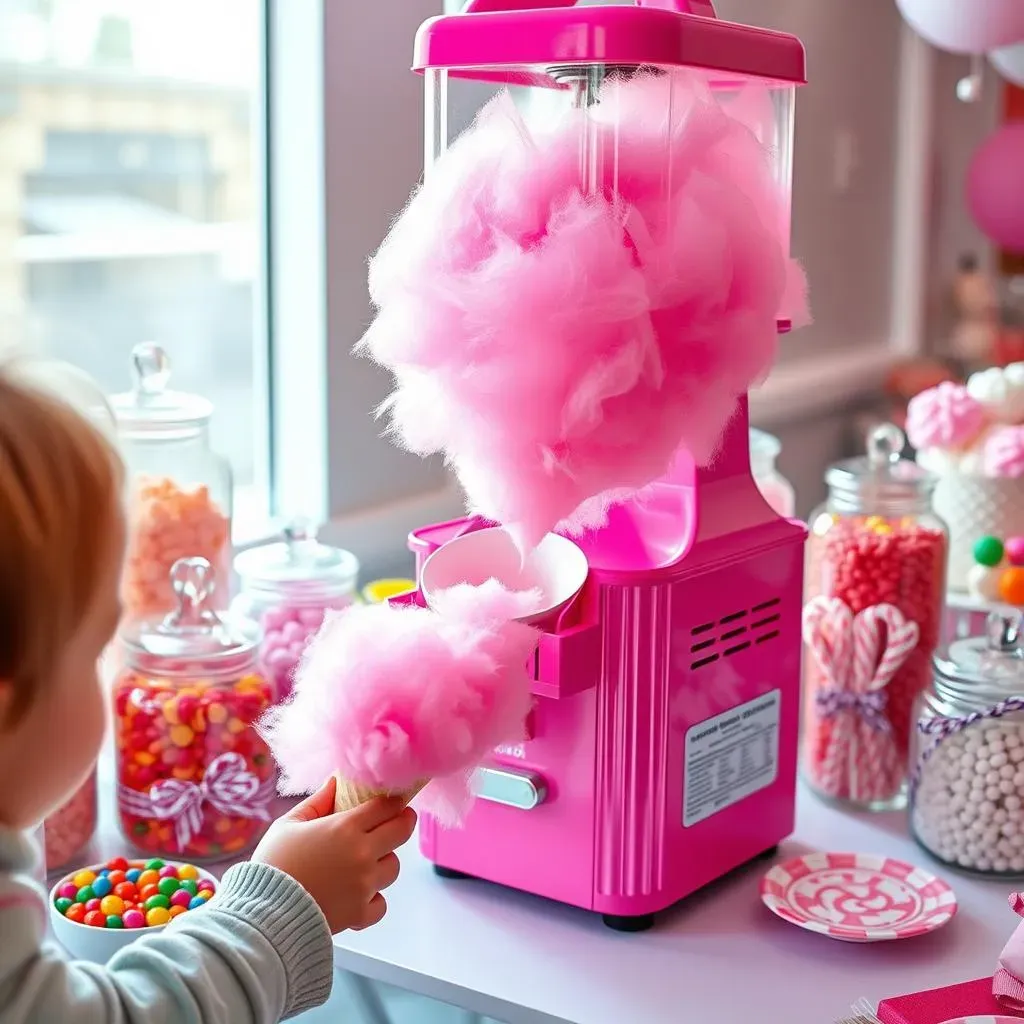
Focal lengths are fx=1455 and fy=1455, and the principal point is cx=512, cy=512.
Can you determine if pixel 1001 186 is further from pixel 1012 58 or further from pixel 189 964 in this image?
pixel 189 964

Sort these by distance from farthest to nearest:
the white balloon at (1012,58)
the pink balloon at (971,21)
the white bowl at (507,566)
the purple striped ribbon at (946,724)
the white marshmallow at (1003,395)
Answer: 1. the white balloon at (1012,58)
2. the pink balloon at (971,21)
3. the white marshmallow at (1003,395)
4. the purple striped ribbon at (946,724)
5. the white bowl at (507,566)

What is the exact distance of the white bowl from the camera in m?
0.85

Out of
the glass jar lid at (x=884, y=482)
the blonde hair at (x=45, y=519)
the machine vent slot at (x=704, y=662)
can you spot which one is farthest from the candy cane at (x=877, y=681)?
the blonde hair at (x=45, y=519)

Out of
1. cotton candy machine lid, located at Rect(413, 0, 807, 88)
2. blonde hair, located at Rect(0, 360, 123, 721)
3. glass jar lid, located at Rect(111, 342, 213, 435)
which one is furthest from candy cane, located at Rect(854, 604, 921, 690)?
blonde hair, located at Rect(0, 360, 123, 721)

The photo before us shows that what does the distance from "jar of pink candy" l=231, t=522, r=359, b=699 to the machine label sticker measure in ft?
1.09

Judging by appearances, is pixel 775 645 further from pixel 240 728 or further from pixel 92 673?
pixel 92 673

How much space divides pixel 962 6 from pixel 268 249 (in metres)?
0.77

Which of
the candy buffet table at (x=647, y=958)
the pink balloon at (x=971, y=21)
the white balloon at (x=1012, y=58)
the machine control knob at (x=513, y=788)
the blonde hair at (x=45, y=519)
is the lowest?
the candy buffet table at (x=647, y=958)

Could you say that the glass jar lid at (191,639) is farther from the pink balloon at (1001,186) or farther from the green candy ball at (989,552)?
the pink balloon at (1001,186)

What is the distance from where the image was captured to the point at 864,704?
1.16 metres

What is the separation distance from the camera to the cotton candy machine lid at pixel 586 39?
2.56ft

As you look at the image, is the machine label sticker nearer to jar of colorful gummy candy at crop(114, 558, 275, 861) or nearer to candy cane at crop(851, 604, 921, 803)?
candy cane at crop(851, 604, 921, 803)

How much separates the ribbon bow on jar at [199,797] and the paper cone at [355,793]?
25cm

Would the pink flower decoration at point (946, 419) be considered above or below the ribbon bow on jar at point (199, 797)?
above
